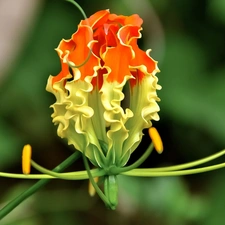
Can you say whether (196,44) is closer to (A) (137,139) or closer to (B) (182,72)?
(B) (182,72)

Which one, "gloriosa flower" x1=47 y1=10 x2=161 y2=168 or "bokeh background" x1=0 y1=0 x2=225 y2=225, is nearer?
"gloriosa flower" x1=47 y1=10 x2=161 y2=168

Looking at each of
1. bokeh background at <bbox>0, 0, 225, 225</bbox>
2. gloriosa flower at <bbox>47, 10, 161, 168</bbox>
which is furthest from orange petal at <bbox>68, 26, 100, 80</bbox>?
bokeh background at <bbox>0, 0, 225, 225</bbox>

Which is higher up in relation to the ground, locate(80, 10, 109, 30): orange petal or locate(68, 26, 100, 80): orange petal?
locate(80, 10, 109, 30): orange petal

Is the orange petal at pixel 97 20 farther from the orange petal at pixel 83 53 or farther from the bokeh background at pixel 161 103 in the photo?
the bokeh background at pixel 161 103

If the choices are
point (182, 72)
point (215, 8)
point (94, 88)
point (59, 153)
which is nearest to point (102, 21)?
point (94, 88)

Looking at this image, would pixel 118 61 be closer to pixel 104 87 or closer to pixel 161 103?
pixel 104 87

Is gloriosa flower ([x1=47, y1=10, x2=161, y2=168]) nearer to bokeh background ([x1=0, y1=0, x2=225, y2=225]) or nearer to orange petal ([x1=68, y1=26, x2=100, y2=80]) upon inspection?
orange petal ([x1=68, y1=26, x2=100, y2=80])

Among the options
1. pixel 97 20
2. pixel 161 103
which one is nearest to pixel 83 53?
pixel 97 20
